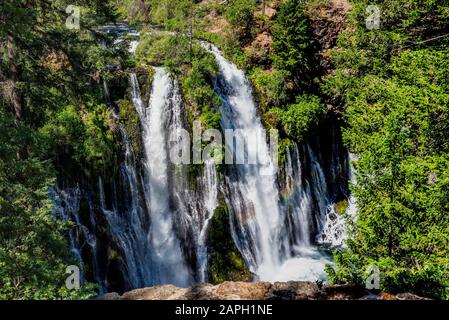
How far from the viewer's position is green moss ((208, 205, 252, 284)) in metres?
17.7

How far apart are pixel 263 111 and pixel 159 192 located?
7738 mm

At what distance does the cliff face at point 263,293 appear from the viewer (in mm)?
7082

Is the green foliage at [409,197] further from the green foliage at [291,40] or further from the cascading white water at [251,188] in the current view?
the green foliage at [291,40]

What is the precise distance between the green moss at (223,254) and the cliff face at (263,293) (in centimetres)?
1024

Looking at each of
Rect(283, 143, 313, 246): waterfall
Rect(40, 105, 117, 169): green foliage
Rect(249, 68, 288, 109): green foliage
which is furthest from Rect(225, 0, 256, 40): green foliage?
Rect(40, 105, 117, 169): green foliage

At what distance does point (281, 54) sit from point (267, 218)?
9485 millimetres

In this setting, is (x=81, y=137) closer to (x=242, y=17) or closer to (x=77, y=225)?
(x=77, y=225)

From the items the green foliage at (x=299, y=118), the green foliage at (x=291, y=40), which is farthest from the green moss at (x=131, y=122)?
the green foliage at (x=291, y=40)

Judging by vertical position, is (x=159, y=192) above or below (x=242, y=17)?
below

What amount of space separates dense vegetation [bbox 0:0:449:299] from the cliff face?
1407 millimetres

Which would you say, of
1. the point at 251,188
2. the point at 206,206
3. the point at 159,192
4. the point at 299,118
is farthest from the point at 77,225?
the point at 299,118

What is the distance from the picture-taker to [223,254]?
18078 millimetres
